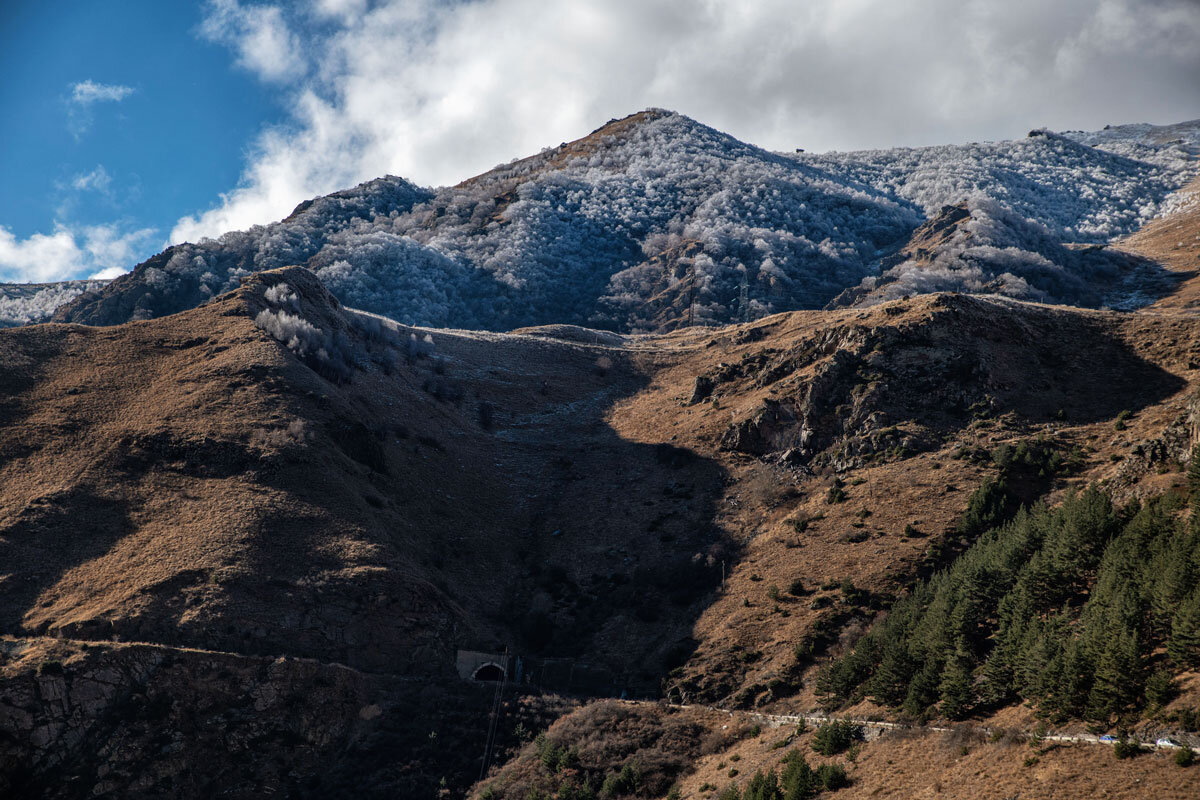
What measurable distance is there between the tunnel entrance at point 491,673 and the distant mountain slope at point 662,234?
8041 centimetres

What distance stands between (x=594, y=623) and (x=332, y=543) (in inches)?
587

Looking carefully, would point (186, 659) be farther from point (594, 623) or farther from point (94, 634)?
point (594, 623)

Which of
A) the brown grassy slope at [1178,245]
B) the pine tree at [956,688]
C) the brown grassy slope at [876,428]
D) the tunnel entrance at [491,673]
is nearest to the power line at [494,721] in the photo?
the tunnel entrance at [491,673]

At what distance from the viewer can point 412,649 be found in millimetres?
41125

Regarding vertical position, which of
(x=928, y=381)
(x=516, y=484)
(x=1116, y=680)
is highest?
(x=928, y=381)

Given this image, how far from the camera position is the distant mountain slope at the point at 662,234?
11850cm

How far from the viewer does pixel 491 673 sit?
4341 cm

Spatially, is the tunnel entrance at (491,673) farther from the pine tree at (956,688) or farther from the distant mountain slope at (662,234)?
the distant mountain slope at (662,234)

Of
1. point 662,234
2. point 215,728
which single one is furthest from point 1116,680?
point 662,234

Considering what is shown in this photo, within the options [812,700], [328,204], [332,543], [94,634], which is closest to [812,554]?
[812,700]

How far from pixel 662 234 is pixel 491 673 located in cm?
11506

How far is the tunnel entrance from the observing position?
4303 cm

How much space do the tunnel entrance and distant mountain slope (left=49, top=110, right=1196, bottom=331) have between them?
80.4m

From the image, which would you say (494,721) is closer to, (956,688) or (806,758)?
Result: (806,758)
